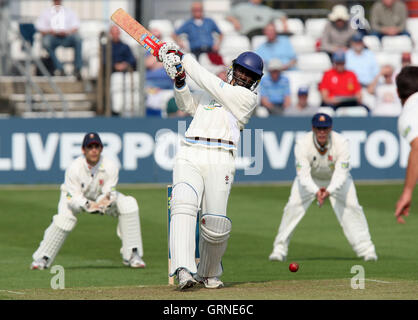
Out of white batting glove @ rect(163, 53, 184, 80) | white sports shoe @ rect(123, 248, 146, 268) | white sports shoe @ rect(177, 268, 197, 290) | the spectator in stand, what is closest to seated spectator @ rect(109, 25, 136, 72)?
the spectator in stand

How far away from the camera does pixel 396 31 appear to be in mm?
24922

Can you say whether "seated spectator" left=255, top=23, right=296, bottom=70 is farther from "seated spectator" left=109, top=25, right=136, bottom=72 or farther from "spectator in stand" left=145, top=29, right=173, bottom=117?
"seated spectator" left=109, top=25, right=136, bottom=72

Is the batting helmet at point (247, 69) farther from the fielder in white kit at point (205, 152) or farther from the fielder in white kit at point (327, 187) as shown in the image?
the fielder in white kit at point (327, 187)

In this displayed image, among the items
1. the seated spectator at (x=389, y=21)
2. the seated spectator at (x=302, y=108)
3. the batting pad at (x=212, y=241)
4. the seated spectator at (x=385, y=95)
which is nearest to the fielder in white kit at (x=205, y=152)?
the batting pad at (x=212, y=241)

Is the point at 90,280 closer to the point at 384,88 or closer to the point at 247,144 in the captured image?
the point at 247,144

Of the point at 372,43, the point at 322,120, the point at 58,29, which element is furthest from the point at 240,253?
the point at 372,43

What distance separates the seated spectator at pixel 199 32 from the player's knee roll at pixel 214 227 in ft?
44.3

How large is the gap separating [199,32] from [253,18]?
2104mm

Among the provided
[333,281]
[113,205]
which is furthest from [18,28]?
[333,281]

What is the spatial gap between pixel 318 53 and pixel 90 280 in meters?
13.3

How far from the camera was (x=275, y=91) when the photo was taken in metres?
22.4

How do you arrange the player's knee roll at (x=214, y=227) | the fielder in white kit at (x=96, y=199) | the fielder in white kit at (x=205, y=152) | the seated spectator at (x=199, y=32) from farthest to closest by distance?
1. the seated spectator at (x=199, y=32)
2. the fielder in white kit at (x=96, y=199)
3. the player's knee roll at (x=214, y=227)
4. the fielder in white kit at (x=205, y=152)

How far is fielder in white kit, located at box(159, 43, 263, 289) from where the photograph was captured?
30.6ft

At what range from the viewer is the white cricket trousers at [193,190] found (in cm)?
929
